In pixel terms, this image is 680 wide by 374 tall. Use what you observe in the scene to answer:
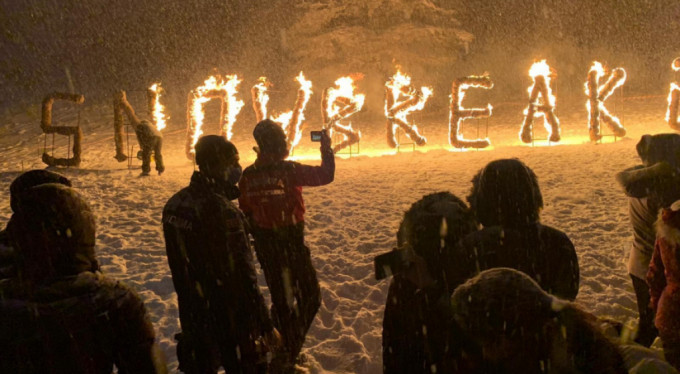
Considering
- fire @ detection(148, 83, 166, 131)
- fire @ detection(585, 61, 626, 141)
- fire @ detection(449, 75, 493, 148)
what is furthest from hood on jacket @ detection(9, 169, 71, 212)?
fire @ detection(585, 61, 626, 141)

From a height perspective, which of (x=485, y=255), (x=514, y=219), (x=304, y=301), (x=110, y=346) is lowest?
(x=304, y=301)

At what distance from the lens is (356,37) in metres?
26.5

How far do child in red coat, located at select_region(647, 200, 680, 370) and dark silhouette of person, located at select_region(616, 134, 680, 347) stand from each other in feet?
3.48

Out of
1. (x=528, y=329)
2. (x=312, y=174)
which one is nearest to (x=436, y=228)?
(x=528, y=329)

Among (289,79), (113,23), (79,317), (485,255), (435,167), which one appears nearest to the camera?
(79,317)

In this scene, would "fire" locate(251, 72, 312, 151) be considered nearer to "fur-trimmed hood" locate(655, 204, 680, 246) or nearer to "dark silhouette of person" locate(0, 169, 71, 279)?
"dark silhouette of person" locate(0, 169, 71, 279)

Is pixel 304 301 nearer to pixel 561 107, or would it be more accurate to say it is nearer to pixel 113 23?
pixel 561 107

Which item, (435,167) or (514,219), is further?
(435,167)

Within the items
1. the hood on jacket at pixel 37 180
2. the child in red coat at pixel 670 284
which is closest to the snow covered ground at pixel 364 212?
the child in red coat at pixel 670 284

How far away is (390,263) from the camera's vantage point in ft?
7.93

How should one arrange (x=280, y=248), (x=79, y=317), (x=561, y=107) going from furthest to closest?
1. (x=561, y=107)
2. (x=280, y=248)
3. (x=79, y=317)

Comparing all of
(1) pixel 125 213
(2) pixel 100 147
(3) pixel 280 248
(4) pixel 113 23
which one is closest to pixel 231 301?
(3) pixel 280 248

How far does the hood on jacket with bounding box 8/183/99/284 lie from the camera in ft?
7.15

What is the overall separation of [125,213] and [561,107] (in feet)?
61.2
